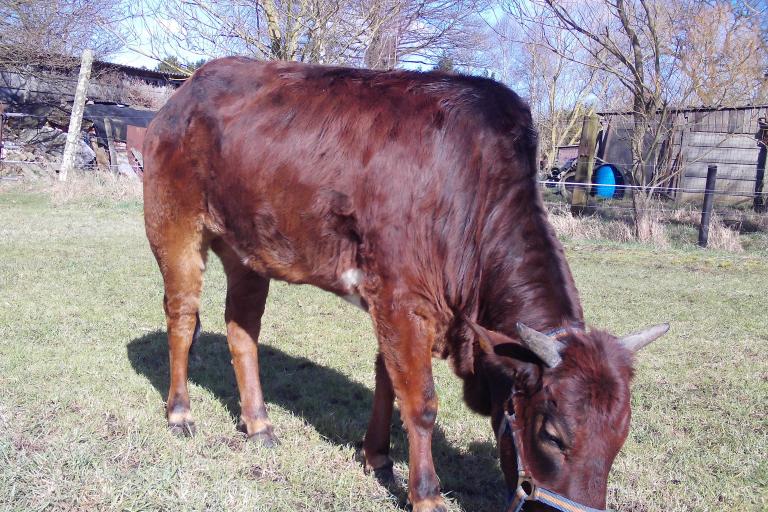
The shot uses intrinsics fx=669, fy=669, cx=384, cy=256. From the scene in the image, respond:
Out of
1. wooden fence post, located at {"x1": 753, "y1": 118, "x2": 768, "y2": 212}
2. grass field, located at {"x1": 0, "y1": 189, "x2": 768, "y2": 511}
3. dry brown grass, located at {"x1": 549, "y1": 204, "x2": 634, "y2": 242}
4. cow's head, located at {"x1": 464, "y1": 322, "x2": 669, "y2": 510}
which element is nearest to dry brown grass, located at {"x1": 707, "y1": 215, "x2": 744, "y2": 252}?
dry brown grass, located at {"x1": 549, "y1": 204, "x2": 634, "y2": 242}

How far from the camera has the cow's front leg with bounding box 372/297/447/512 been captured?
3299 mm

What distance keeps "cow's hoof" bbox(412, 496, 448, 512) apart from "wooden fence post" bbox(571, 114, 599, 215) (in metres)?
11.9

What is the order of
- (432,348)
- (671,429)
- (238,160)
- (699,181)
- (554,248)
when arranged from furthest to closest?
(699,181), (671,429), (238,160), (432,348), (554,248)

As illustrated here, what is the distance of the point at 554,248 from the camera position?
322 cm

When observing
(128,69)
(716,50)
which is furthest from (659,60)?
(128,69)

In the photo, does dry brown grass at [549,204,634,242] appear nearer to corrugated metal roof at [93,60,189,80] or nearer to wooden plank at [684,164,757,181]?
wooden plank at [684,164,757,181]

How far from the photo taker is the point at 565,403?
2.58 meters

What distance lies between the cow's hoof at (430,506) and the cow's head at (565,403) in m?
0.55

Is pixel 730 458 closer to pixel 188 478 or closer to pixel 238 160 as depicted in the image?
pixel 188 478

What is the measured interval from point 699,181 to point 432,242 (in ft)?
58.0

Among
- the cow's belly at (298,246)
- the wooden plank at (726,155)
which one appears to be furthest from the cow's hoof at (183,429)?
the wooden plank at (726,155)

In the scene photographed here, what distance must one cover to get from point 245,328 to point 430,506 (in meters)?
1.92

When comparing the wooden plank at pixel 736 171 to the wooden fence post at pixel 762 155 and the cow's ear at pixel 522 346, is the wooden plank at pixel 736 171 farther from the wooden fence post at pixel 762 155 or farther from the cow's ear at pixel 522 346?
the cow's ear at pixel 522 346

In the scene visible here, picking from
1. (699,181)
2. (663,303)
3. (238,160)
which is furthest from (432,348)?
(699,181)
